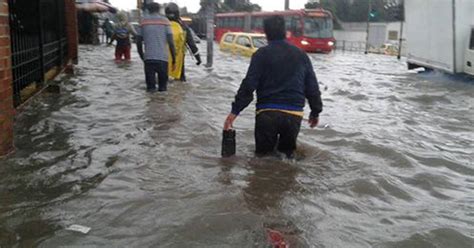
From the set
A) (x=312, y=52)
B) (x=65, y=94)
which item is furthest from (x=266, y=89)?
(x=312, y=52)

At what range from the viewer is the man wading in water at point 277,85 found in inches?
189

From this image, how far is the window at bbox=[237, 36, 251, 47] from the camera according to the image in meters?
22.1

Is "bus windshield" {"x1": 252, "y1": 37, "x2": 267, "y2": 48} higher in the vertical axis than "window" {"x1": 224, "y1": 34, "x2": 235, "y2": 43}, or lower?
lower

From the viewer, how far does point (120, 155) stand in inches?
206

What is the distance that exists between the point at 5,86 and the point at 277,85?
2.49 m

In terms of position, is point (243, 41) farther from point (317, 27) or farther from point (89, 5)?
point (317, 27)

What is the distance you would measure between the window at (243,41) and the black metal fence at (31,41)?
38.3 ft

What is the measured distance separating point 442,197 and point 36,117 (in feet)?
16.5

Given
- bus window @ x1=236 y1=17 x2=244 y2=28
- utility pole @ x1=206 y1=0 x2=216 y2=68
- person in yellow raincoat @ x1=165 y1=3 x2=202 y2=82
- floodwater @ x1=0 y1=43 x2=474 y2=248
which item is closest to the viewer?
floodwater @ x1=0 y1=43 x2=474 y2=248

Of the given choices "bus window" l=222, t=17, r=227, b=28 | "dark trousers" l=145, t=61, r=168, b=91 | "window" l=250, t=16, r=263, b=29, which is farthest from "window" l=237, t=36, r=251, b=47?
"bus window" l=222, t=17, r=227, b=28

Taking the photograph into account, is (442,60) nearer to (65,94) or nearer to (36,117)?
(65,94)

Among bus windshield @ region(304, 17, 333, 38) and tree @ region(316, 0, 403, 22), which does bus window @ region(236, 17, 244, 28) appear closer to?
bus windshield @ region(304, 17, 333, 38)

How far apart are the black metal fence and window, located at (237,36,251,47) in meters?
11.7

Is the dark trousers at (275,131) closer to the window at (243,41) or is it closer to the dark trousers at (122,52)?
the dark trousers at (122,52)
